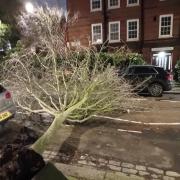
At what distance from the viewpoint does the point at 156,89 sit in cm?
1210

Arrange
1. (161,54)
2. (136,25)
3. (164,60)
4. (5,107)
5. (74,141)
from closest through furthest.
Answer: (5,107) < (74,141) < (164,60) < (161,54) < (136,25)

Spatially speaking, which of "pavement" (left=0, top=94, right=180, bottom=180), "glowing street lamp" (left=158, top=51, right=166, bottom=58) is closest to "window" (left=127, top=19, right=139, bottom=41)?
"glowing street lamp" (left=158, top=51, right=166, bottom=58)

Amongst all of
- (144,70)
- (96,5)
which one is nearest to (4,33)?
(96,5)

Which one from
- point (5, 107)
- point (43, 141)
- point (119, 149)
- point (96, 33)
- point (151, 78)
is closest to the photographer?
point (43, 141)

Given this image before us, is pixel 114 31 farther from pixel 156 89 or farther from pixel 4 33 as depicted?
pixel 4 33

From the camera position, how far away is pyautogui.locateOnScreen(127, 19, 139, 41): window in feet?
69.4

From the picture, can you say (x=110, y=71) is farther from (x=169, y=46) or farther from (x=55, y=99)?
(x=169, y=46)

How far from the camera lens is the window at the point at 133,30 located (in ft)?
69.4

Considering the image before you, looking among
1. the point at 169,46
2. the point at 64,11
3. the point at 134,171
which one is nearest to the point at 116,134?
the point at 134,171

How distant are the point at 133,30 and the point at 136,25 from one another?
0.52m

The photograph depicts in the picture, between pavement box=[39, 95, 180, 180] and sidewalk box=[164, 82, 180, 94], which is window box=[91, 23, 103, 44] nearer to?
sidewalk box=[164, 82, 180, 94]

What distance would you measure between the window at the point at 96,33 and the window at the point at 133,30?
9.04 feet

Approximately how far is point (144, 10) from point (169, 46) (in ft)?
13.2

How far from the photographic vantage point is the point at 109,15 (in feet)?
71.7
